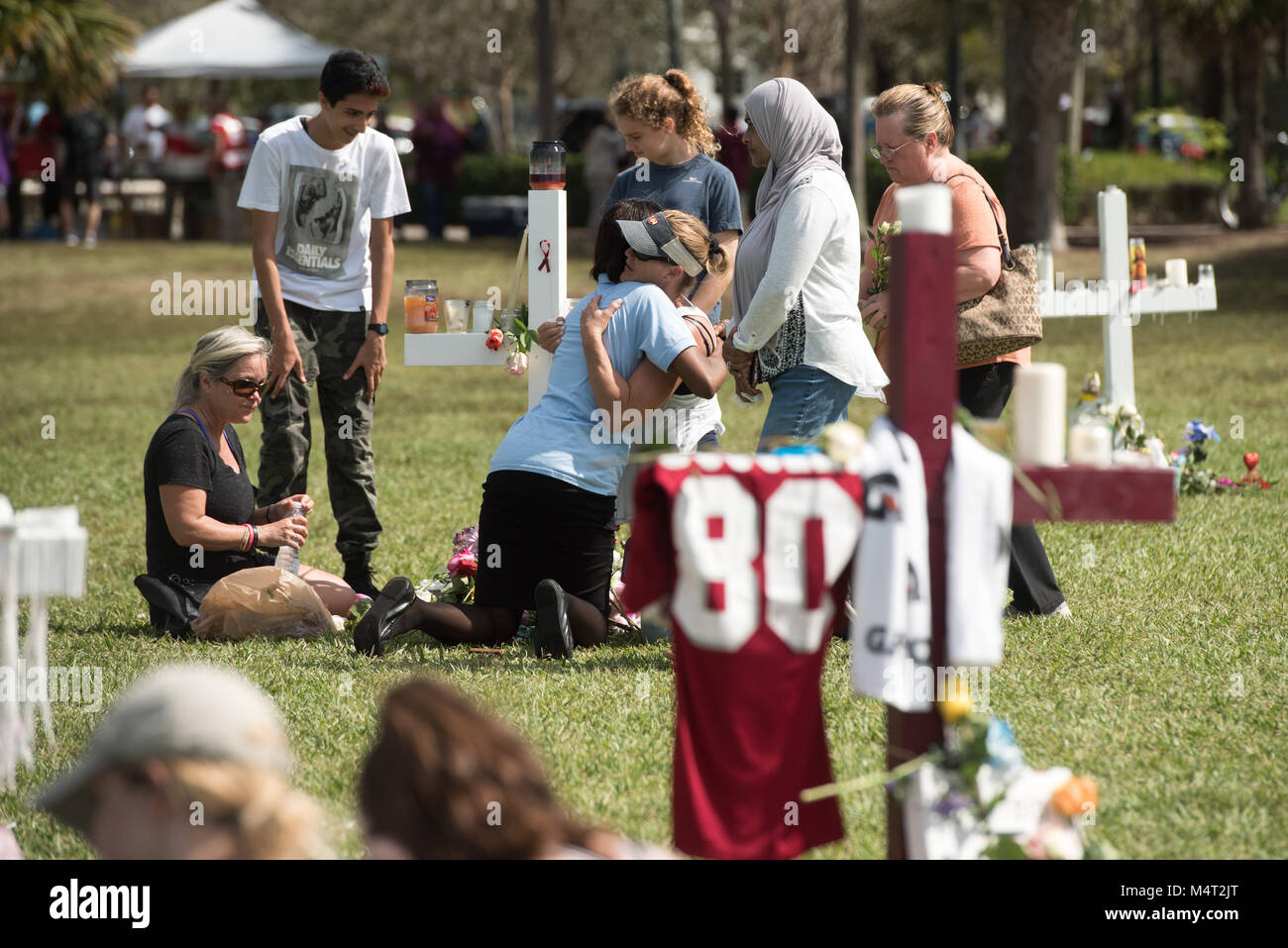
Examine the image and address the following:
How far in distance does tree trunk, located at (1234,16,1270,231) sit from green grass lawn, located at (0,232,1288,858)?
13.1 m

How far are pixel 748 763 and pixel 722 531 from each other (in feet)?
1.60

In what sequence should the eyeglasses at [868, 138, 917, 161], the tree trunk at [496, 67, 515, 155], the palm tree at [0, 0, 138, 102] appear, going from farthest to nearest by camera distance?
the tree trunk at [496, 67, 515, 155], the palm tree at [0, 0, 138, 102], the eyeglasses at [868, 138, 917, 161]

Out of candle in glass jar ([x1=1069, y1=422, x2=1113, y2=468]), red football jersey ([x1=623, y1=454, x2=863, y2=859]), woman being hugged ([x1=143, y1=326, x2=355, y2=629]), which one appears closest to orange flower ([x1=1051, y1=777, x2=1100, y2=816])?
red football jersey ([x1=623, y1=454, x2=863, y2=859])

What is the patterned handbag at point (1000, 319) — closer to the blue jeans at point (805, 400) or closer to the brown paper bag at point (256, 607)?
the blue jeans at point (805, 400)

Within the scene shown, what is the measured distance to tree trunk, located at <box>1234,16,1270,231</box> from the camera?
2377 cm

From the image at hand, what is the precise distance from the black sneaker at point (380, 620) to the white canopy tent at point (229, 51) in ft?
74.9

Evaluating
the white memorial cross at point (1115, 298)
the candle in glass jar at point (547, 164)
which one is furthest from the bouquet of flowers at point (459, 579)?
the white memorial cross at point (1115, 298)

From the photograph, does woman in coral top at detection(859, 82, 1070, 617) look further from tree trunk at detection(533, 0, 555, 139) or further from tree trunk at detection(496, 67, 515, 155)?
tree trunk at detection(496, 67, 515, 155)

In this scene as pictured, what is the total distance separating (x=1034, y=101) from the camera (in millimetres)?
20516

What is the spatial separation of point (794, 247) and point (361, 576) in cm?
247

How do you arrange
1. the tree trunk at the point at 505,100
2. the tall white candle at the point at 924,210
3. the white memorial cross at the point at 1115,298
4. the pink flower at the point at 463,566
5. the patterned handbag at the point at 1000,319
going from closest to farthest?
the tall white candle at the point at 924,210, the patterned handbag at the point at 1000,319, the pink flower at the point at 463,566, the white memorial cross at the point at 1115,298, the tree trunk at the point at 505,100

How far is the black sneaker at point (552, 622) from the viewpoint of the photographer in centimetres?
532
